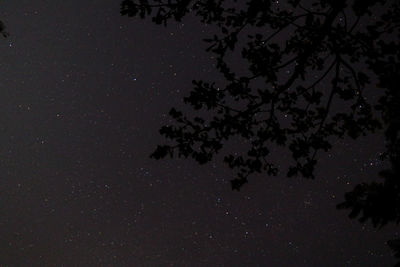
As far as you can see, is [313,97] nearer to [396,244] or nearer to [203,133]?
[203,133]

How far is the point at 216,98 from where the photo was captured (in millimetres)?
3117

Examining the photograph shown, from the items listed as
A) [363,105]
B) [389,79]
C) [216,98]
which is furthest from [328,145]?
[389,79]

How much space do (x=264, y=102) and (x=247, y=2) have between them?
2.43ft

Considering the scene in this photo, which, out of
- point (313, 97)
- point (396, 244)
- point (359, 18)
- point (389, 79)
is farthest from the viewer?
point (313, 97)

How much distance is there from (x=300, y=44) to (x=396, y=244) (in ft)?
5.42

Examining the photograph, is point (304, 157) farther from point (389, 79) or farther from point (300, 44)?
point (389, 79)

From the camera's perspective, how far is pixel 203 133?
3.10 m

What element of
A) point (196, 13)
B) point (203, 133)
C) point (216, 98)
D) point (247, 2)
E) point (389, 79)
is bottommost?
point (389, 79)

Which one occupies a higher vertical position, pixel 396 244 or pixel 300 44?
pixel 300 44

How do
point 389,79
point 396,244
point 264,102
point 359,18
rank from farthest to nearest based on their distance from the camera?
point 264,102
point 359,18
point 396,244
point 389,79

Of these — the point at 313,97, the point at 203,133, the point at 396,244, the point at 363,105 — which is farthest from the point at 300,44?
the point at 396,244

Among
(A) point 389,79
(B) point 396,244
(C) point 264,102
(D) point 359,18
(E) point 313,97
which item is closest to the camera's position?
(A) point 389,79

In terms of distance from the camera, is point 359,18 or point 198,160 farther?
point 198,160

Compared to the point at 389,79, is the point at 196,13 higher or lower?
higher
